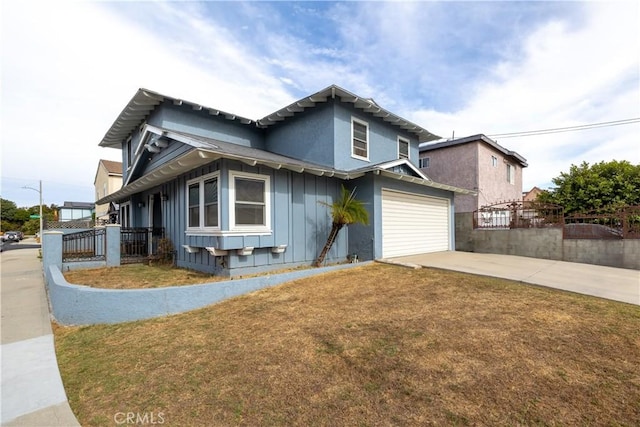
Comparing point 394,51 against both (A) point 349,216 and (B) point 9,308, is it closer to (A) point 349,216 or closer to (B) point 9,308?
(A) point 349,216

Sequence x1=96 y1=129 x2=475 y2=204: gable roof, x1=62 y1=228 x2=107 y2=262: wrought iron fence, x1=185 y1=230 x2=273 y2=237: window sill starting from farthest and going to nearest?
x1=62 y1=228 x2=107 y2=262: wrought iron fence
x1=185 y1=230 x2=273 y2=237: window sill
x1=96 y1=129 x2=475 y2=204: gable roof

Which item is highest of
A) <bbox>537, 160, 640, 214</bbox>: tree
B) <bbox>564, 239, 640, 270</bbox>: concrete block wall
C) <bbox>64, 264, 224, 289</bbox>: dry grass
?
<bbox>537, 160, 640, 214</bbox>: tree

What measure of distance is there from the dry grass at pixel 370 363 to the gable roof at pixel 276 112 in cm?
674

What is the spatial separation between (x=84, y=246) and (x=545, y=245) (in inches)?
644

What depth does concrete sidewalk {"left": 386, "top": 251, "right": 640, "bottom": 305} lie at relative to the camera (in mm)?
5793

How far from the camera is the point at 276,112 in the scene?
10.8 m

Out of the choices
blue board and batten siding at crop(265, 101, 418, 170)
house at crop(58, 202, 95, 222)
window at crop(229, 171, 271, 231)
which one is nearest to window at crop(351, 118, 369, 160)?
blue board and batten siding at crop(265, 101, 418, 170)

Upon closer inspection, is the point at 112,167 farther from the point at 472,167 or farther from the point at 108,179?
the point at 472,167

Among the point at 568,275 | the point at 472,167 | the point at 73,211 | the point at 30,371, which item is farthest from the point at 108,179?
the point at 568,275

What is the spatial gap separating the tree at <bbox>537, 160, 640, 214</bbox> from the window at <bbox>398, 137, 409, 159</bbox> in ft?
30.0

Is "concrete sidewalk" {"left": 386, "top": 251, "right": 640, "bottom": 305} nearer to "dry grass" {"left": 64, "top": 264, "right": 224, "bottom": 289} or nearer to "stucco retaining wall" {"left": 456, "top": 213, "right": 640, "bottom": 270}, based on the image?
"stucco retaining wall" {"left": 456, "top": 213, "right": 640, "bottom": 270}

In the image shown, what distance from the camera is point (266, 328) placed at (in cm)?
436

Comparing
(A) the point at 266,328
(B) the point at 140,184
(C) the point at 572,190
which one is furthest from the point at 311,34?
(C) the point at 572,190

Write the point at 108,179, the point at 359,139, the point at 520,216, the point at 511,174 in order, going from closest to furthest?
the point at 359,139 < the point at 520,216 < the point at 511,174 < the point at 108,179
